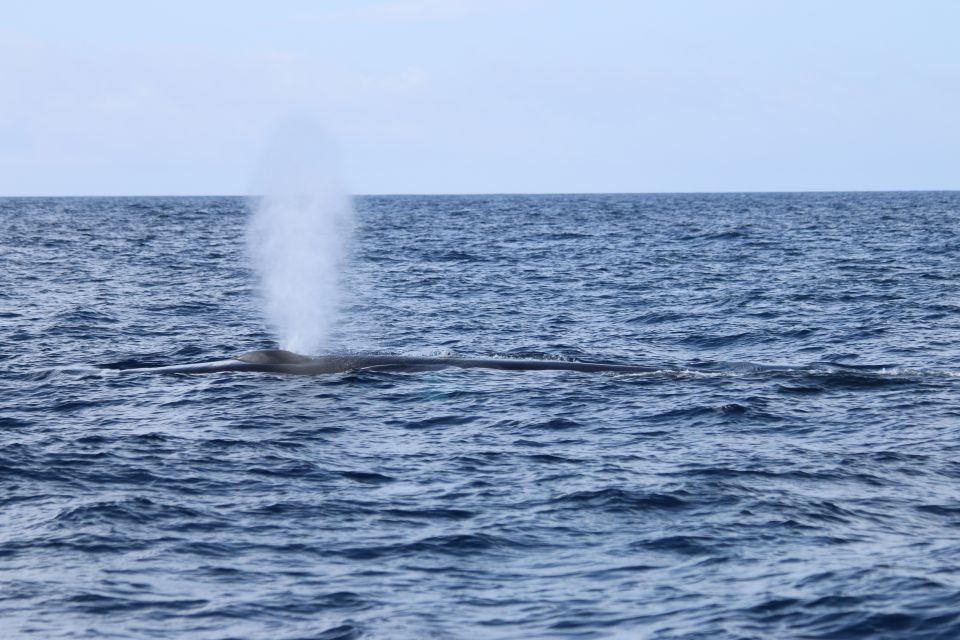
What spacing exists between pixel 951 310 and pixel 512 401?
2278 centimetres

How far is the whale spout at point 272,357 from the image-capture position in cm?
3030

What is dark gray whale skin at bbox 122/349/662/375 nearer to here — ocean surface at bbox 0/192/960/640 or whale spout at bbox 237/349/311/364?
whale spout at bbox 237/349/311/364

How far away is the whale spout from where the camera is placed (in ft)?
99.4

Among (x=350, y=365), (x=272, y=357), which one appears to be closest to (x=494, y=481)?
(x=350, y=365)

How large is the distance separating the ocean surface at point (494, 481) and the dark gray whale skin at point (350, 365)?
23.7 inches

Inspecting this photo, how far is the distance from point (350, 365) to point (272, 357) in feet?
6.34

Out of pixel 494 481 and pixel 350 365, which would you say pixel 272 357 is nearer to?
pixel 350 365

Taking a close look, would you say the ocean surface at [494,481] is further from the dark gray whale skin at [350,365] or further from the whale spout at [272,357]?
the whale spout at [272,357]

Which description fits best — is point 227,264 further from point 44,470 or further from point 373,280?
point 44,470

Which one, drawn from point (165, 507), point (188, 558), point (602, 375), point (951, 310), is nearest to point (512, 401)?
point (602, 375)

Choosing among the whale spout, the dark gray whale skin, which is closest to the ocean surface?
the dark gray whale skin

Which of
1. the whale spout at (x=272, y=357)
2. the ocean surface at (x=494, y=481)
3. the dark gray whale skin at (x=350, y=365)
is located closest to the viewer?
the ocean surface at (x=494, y=481)

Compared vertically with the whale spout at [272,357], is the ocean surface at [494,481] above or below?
below

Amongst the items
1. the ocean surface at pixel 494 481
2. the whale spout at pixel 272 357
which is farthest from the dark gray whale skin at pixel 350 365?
the ocean surface at pixel 494 481
